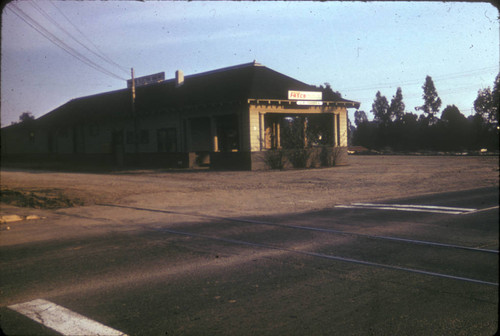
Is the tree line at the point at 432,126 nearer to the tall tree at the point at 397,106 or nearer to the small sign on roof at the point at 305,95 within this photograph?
the tall tree at the point at 397,106

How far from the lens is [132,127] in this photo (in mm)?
35500

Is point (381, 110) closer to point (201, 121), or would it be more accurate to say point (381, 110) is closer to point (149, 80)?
point (201, 121)

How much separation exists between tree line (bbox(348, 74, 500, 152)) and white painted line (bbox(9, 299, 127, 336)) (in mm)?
2907

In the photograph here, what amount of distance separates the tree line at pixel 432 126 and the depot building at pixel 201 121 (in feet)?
78.6

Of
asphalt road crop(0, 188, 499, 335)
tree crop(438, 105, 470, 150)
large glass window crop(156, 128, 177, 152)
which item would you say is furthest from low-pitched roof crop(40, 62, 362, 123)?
tree crop(438, 105, 470, 150)

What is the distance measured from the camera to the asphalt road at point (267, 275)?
13.1ft

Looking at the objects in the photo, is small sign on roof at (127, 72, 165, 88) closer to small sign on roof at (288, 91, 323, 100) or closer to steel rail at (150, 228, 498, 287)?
small sign on roof at (288, 91, 323, 100)

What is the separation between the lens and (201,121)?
32.3 metres

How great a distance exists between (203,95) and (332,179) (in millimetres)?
13388

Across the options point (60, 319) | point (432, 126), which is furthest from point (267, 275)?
point (432, 126)

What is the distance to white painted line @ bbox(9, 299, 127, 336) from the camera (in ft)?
12.7

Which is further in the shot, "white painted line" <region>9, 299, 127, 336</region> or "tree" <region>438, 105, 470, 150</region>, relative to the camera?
"white painted line" <region>9, 299, 127, 336</region>

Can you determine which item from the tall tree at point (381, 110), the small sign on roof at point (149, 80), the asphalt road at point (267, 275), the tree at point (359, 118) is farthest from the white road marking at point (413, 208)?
the small sign on roof at point (149, 80)

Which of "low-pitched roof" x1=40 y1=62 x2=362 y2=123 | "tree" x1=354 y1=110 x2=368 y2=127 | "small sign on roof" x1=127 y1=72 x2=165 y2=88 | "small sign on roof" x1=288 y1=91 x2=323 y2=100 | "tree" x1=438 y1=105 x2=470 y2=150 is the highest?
"small sign on roof" x1=127 y1=72 x2=165 y2=88
